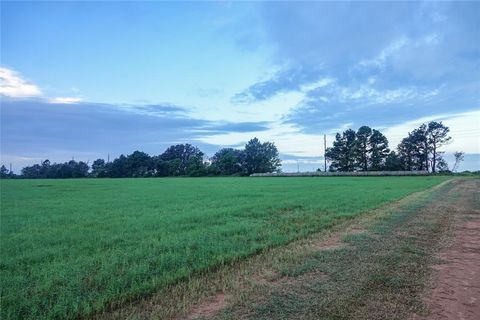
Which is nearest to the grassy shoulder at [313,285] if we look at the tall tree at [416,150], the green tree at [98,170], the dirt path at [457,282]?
the dirt path at [457,282]

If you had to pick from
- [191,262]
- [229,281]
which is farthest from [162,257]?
[229,281]

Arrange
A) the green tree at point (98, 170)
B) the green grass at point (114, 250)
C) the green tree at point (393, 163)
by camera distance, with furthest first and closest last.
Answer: the green tree at point (98, 170) < the green tree at point (393, 163) < the green grass at point (114, 250)

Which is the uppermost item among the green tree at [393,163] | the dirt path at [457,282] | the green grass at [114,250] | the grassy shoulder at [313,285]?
the green tree at [393,163]

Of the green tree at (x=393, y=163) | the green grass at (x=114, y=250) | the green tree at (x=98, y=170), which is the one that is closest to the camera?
the green grass at (x=114, y=250)

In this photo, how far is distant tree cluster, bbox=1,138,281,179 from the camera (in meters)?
108

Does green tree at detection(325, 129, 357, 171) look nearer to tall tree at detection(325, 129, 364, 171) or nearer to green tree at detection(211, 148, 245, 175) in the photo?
tall tree at detection(325, 129, 364, 171)

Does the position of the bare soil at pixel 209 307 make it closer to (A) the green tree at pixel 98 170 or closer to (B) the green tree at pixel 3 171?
(A) the green tree at pixel 98 170

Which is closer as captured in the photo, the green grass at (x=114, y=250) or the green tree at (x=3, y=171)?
the green grass at (x=114, y=250)

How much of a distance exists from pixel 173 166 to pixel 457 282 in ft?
373

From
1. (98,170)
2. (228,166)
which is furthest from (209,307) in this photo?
(98,170)

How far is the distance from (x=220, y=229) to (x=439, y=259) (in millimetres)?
5829

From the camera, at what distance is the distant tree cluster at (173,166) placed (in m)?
108

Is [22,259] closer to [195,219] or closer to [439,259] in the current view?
[195,219]

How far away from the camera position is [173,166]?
117 m
